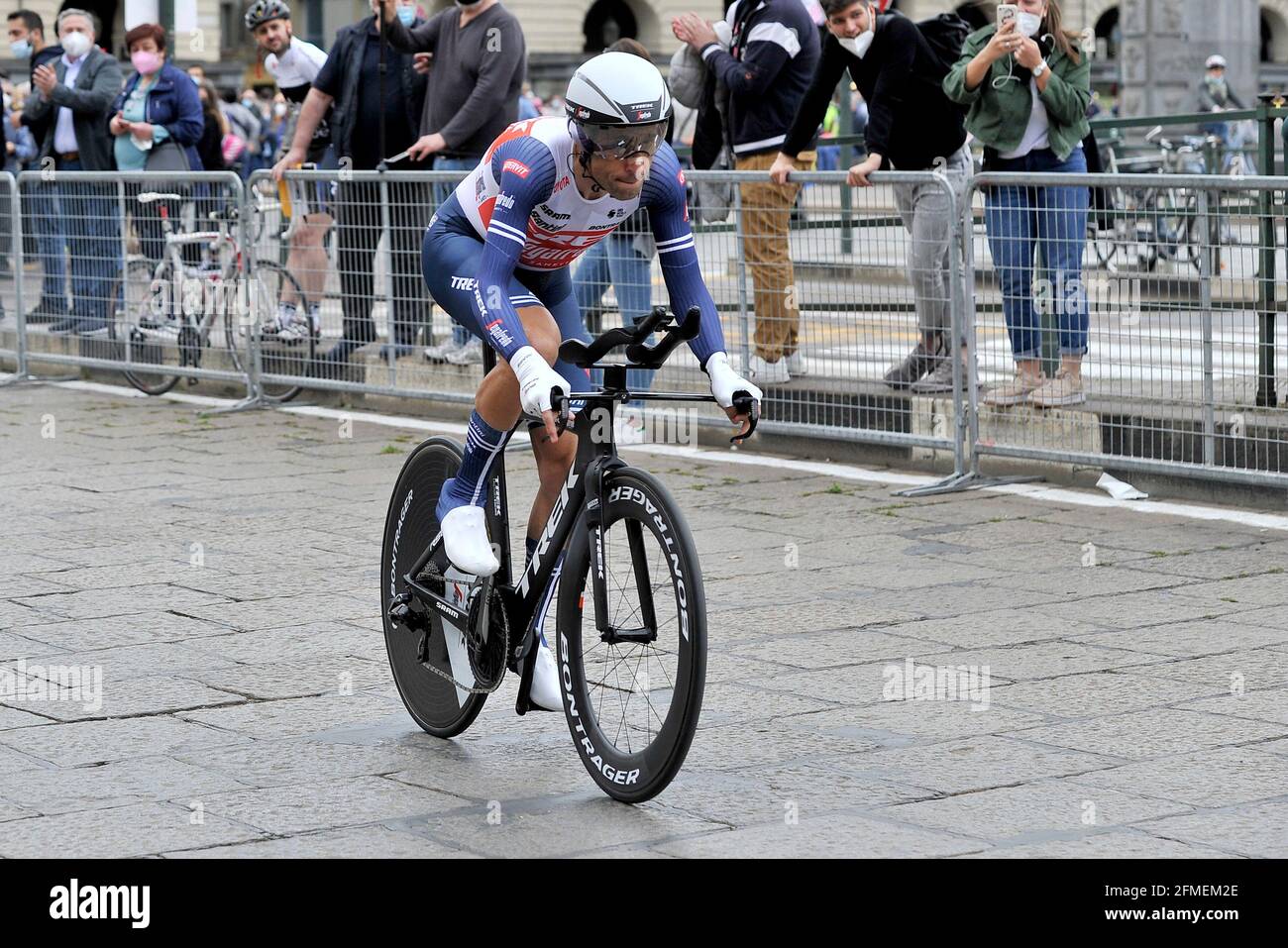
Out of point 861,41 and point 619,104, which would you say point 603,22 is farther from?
point 619,104

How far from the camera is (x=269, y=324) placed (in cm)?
1240

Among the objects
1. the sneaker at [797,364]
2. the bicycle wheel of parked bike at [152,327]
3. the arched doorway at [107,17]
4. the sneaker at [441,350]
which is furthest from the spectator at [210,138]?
the arched doorway at [107,17]

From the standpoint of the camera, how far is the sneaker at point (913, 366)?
946 centimetres

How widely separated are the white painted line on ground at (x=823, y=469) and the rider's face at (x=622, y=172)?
3979 mm

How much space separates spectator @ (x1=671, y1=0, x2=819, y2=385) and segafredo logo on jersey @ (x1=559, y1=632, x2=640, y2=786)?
17.1 feet

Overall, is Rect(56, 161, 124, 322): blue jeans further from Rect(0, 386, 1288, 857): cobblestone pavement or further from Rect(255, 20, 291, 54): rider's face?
Rect(0, 386, 1288, 857): cobblestone pavement

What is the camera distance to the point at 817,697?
5840mm

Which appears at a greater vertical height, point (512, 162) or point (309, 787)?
point (512, 162)

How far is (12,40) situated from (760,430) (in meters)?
9.28

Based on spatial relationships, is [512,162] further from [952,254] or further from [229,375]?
[229,375]

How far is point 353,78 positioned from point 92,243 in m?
2.32

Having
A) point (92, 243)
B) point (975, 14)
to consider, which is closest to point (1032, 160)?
point (975, 14)

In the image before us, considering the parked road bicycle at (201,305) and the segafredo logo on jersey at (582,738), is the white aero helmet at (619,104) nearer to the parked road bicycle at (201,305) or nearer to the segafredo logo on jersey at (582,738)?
the segafredo logo on jersey at (582,738)
